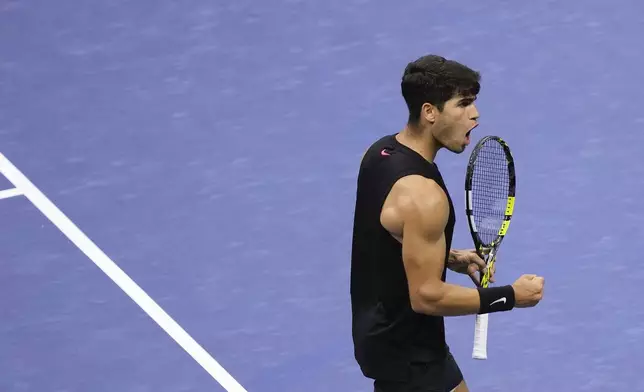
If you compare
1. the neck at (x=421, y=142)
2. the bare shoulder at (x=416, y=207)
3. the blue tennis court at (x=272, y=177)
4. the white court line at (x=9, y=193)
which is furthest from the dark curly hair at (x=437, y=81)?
the white court line at (x=9, y=193)

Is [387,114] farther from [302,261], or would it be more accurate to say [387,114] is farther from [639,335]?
[639,335]

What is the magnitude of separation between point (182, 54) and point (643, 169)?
329 centimetres

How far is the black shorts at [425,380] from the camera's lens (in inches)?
234

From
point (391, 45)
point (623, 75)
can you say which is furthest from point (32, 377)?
point (623, 75)

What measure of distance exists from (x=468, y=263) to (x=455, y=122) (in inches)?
29.8

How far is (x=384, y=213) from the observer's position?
5.68 meters

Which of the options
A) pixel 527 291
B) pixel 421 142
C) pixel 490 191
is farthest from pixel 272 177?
pixel 527 291

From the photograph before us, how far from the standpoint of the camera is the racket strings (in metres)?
6.41

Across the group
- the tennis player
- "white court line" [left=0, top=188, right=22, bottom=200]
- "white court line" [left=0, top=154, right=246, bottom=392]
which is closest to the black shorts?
the tennis player

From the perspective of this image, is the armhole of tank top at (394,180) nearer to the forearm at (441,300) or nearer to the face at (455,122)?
the face at (455,122)

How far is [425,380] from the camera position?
5949 mm

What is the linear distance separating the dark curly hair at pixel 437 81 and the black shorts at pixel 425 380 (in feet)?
3.54

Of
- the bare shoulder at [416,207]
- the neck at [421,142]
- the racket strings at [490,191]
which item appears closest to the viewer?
the bare shoulder at [416,207]

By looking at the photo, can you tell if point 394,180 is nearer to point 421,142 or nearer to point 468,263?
point 421,142
